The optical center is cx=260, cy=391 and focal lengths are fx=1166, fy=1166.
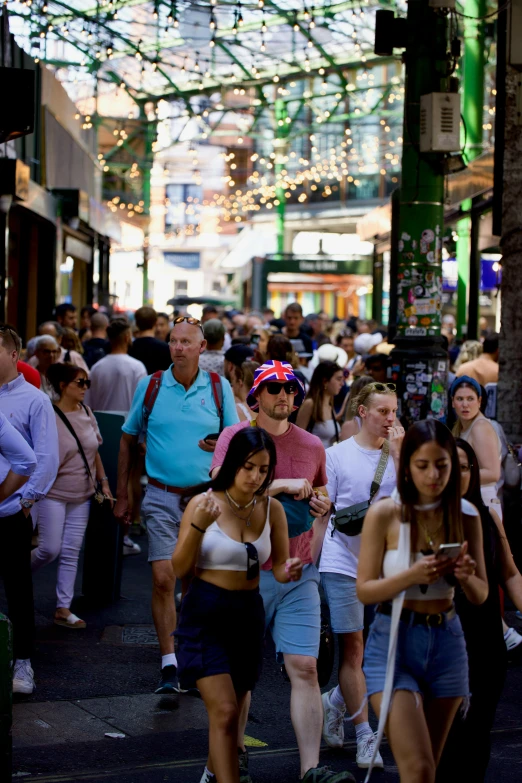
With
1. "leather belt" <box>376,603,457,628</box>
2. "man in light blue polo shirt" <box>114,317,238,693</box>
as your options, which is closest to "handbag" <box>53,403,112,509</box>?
"man in light blue polo shirt" <box>114,317,238,693</box>

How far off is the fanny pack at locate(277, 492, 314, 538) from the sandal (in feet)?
10.3

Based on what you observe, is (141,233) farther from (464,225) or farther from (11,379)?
(11,379)

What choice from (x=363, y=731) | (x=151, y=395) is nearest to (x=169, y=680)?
(x=363, y=731)

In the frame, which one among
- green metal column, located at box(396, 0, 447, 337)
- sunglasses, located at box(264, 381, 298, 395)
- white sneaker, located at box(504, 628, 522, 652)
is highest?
green metal column, located at box(396, 0, 447, 337)

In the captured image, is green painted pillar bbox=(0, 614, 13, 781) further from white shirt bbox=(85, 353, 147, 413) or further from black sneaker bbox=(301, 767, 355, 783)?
white shirt bbox=(85, 353, 147, 413)

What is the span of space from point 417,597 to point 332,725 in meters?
2.11

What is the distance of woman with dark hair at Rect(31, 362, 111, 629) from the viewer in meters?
7.93

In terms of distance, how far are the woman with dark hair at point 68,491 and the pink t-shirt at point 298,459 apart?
282 cm

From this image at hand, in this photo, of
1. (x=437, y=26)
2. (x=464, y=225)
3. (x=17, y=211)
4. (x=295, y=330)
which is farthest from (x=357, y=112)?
(x=437, y=26)

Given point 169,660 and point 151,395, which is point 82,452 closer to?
point 151,395

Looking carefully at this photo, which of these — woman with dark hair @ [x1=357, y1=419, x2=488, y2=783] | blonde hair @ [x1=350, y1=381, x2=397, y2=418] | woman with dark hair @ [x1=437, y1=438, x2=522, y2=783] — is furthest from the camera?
blonde hair @ [x1=350, y1=381, x2=397, y2=418]

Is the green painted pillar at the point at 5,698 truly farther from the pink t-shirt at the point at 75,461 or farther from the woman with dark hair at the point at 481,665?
the pink t-shirt at the point at 75,461

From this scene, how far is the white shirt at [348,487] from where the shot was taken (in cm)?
564

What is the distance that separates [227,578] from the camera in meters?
4.58
